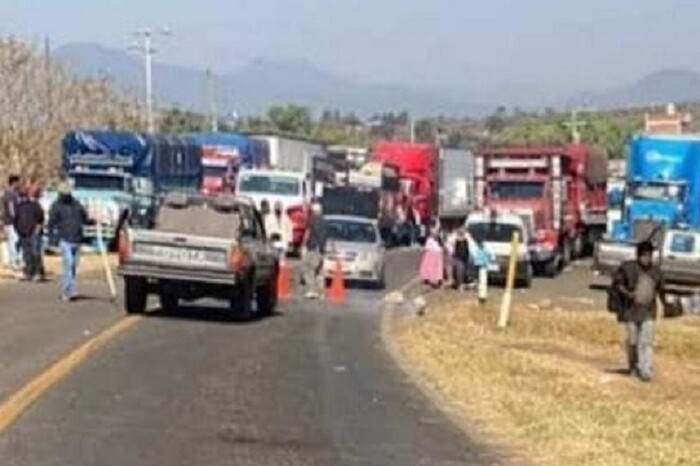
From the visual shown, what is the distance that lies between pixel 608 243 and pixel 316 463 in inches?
1490

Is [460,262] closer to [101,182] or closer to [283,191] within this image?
[101,182]

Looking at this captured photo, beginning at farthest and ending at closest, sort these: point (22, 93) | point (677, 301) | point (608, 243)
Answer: point (22, 93) → point (608, 243) → point (677, 301)

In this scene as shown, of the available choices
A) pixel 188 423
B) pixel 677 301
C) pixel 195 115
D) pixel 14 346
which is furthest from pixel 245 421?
pixel 195 115

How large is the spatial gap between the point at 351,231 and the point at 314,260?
862cm

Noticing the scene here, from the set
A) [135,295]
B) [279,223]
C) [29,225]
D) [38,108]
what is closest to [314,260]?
[29,225]

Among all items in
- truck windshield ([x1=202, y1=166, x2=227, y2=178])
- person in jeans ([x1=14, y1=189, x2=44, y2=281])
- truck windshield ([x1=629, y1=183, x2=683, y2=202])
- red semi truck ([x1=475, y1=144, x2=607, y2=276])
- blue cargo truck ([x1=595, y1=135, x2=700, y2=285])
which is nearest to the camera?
person in jeans ([x1=14, y1=189, x2=44, y2=281])

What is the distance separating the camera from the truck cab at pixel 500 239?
50.8 m

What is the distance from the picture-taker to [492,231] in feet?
170

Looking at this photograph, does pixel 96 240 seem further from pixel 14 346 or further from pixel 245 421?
pixel 245 421

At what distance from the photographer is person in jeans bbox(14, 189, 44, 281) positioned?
1494 inches

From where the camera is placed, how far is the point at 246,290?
3066 centimetres

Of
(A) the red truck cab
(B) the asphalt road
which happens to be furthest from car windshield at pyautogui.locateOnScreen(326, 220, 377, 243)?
(B) the asphalt road

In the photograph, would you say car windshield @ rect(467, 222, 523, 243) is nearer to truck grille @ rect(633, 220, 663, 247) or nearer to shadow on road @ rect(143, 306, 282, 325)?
truck grille @ rect(633, 220, 663, 247)

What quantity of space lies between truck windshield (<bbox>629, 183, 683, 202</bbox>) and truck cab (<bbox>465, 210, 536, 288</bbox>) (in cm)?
331
